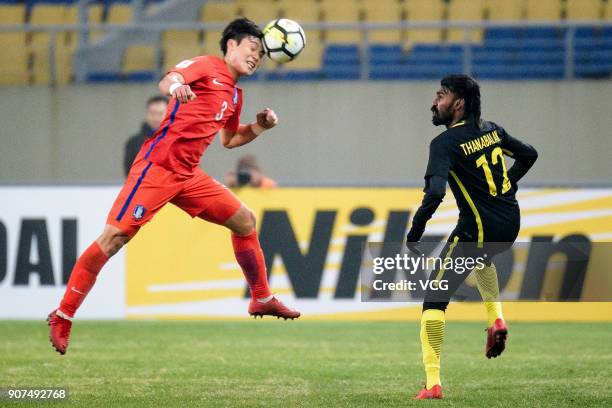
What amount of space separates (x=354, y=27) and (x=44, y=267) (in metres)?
5.45

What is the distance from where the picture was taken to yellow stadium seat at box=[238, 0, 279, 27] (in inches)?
650

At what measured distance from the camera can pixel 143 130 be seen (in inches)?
496

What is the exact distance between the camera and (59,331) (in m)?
A: 6.99

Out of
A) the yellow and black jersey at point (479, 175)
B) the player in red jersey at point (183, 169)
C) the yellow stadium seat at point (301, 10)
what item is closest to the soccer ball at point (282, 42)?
the player in red jersey at point (183, 169)

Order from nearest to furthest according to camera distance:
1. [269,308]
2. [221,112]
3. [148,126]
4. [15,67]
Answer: [221,112] → [269,308] → [148,126] → [15,67]

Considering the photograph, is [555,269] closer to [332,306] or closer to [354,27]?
[332,306]

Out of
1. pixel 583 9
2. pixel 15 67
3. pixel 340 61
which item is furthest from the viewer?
pixel 583 9

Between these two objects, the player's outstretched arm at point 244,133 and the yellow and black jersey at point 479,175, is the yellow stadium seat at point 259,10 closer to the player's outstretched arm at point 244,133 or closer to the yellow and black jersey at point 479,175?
the player's outstretched arm at point 244,133

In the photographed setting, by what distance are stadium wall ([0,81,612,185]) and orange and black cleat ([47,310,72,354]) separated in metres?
8.23

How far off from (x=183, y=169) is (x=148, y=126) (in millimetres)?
5364

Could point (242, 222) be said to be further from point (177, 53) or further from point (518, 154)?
point (177, 53)

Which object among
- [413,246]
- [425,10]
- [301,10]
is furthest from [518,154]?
[301,10]

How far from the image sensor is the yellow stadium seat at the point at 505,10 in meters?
16.4

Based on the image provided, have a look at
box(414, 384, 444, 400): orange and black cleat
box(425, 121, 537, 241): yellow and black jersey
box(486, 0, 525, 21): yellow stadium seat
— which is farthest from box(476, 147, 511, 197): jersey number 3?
box(486, 0, 525, 21): yellow stadium seat
